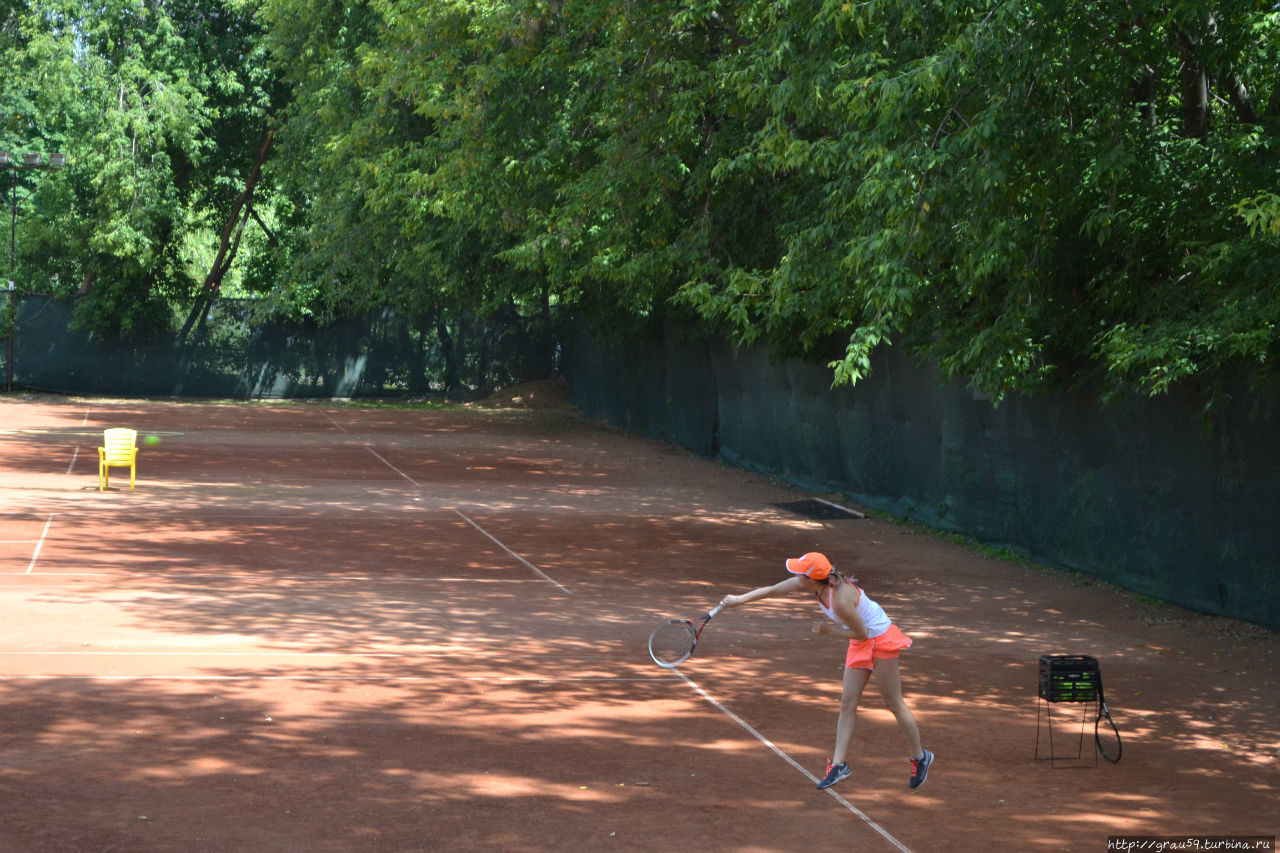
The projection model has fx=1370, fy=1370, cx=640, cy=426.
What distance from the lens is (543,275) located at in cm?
3086

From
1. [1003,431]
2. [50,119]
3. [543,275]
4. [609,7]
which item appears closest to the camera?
[1003,431]

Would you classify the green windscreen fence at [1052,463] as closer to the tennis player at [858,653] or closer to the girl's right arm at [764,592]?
the tennis player at [858,653]

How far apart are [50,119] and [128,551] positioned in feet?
94.8

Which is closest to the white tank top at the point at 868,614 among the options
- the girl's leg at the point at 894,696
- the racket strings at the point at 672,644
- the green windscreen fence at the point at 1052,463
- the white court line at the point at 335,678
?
the girl's leg at the point at 894,696

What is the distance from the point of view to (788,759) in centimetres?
827

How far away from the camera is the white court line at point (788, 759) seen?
22.7ft

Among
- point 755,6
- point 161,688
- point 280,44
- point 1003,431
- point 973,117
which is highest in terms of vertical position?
point 280,44

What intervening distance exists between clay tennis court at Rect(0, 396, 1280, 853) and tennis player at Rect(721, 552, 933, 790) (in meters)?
0.22

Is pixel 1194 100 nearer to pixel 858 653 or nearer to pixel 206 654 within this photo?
pixel 858 653

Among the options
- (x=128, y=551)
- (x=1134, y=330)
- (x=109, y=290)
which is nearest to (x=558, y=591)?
(x=128, y=551)

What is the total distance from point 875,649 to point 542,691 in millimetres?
3023

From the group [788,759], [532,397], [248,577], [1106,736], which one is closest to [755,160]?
[248,577]

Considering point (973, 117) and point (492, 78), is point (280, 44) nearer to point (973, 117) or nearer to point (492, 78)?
point (492, 78)

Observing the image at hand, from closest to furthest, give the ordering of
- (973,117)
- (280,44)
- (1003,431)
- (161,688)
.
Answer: (161,688), (973,117), (1003,431), (280,44)
